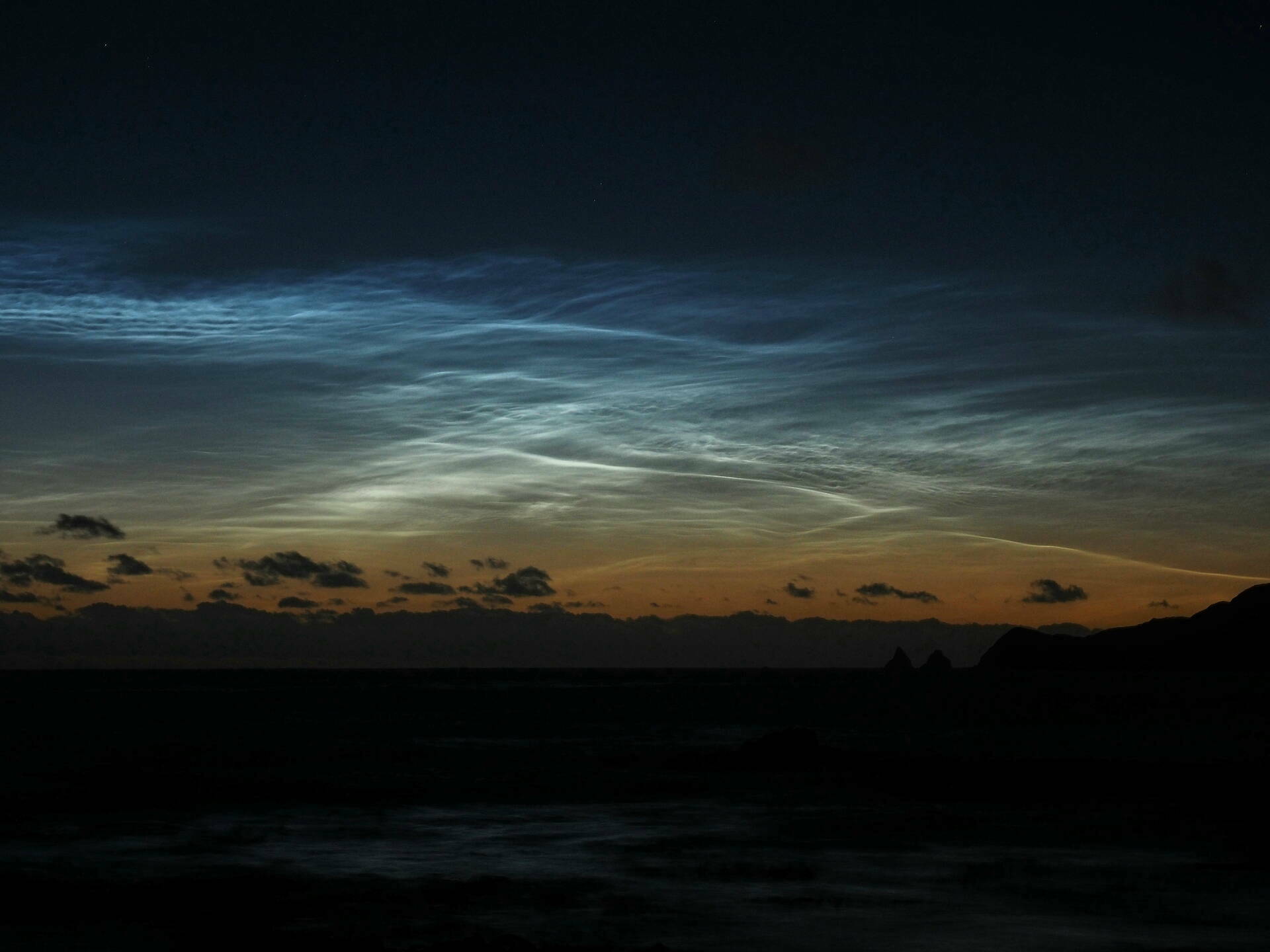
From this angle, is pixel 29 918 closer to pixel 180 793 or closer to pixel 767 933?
pixel 767 933

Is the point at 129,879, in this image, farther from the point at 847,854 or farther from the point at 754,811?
the point at 754,811

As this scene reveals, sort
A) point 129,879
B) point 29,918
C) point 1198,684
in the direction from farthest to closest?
point 1198,684 → point 129,879 → point 29,918

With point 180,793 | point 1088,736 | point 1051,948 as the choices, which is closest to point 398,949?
point 1051,948

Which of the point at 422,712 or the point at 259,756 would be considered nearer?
the point at 259,756

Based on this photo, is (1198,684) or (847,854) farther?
(1198,684)

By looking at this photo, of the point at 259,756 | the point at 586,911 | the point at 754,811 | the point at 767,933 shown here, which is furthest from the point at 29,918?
the point at 259,756

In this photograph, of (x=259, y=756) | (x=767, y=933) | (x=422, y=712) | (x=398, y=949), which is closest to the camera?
(x=398, y=949)
